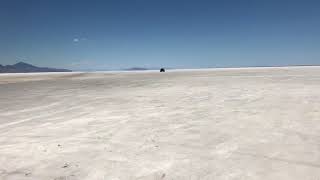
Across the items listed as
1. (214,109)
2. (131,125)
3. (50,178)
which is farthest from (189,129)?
(50,178)

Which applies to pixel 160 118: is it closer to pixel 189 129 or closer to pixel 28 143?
pixel 189 129

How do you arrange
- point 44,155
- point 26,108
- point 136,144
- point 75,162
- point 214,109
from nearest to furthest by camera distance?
point 75,162 → point 44,155 → point 136,144 → point 214,109 → point 26,108

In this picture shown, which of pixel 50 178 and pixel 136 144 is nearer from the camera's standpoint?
pixel 50 178

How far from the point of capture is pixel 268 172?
4805 mm

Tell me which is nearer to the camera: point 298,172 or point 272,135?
point 298,172

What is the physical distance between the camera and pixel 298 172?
4.75 metres

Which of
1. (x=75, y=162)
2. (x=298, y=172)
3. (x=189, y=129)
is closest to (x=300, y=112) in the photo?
(x=189, y=129)

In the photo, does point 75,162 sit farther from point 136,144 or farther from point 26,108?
point 26,108

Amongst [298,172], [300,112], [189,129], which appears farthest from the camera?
[300,112]

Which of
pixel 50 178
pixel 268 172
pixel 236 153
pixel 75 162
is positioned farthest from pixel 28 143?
pixel 268 172

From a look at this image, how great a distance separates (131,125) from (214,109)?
3234mm

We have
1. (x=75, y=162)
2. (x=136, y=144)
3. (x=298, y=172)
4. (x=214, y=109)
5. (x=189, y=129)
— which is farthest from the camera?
(x=214, y=109)

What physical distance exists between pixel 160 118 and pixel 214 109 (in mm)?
2100

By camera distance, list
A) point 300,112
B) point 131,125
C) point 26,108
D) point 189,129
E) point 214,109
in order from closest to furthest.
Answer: point 189,129
point 131,125
point 300,112
point 214,109
point 26,108
